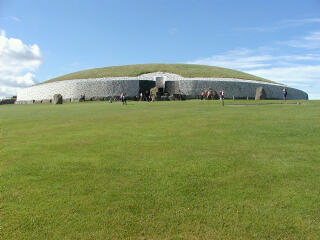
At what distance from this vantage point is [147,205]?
5711 millimetres

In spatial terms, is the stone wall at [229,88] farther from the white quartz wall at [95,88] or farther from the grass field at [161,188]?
the grass field at [161,188]

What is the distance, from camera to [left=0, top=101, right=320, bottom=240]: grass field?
5.04m

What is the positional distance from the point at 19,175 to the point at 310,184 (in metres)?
6.83

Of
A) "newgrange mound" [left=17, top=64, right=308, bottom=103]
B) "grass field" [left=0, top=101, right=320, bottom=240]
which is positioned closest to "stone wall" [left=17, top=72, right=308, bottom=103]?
"newgrange mound" [left=17, top=64, right=308, bottom=103]

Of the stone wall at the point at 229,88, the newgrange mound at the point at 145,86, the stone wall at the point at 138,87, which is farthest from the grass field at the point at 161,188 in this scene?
the stone wall at the point at 138,87

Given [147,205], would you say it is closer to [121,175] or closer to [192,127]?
[121,175]

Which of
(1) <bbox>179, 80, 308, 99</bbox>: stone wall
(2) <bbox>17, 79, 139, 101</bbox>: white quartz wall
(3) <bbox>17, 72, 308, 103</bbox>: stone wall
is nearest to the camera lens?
(1) <bbox>179, 80, 308, 99</bbox>: stone wall

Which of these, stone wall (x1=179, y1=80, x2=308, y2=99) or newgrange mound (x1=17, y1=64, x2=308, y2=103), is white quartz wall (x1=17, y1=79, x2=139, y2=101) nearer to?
newgrange mound (x1=17, y1=64, x2=308, y2=103)

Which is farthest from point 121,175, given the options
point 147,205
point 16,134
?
point 16,134

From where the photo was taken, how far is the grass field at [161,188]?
5.04 m

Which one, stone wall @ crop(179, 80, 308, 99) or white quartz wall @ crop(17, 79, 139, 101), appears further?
white quartz wall @ crop(17, 79, 139, 101)

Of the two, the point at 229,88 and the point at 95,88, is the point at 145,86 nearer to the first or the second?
the point at 95,88

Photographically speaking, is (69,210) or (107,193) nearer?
(69,210)

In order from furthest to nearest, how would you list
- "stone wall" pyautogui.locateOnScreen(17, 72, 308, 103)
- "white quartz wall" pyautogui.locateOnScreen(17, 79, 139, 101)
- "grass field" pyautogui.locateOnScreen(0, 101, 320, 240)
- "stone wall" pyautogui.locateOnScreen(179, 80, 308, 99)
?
"white quartz wall" pyautogui.locateOnScreen(17, 79, 139, 101), "stone wall" pyautogui.locateOnScreen(17, 72, 308, 103), "stone wall" pyautogui.locateOnScreen(179, 80, 308, 99), "grass field" pyautogui.locateOnScreen(0, 101, 320, 240)
